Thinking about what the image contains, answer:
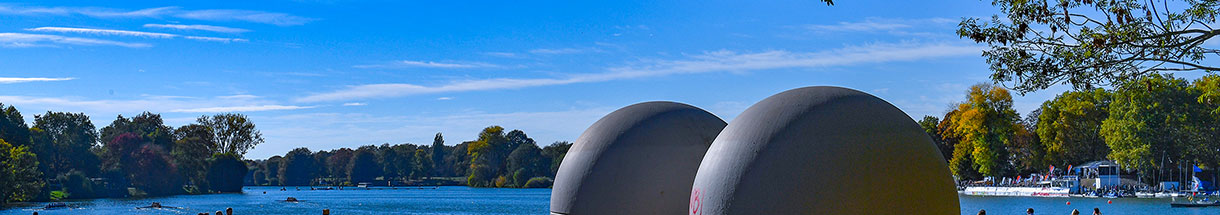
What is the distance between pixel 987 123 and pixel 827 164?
67.6 m

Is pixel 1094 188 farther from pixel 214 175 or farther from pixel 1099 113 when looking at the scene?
pixel 214 175

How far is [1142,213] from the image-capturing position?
174 feet

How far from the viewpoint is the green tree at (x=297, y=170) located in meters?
154

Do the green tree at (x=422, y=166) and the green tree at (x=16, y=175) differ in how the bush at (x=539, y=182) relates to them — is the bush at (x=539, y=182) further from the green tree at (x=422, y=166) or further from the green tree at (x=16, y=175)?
the green tree at (x=16, y=175)

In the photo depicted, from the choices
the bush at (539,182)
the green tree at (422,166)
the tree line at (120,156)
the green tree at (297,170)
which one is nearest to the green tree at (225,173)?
the tree line at (120,156)

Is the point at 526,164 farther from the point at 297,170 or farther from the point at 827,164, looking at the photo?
the point at 827,164

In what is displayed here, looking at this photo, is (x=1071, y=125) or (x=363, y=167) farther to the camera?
(x=363, y=167)

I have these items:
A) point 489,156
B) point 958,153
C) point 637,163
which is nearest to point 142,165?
point 489,156

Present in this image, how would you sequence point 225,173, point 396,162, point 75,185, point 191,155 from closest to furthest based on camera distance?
point 75,185 → point 191,155 → point 225,173 → point 396,162

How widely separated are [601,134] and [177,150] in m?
95.3

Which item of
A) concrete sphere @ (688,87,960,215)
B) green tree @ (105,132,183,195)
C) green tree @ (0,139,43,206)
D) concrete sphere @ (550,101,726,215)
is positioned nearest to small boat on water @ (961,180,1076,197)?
green tree @ (0,139,43,206)

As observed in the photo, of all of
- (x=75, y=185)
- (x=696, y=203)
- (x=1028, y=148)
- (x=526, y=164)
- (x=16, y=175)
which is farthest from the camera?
(x=526, y=164)

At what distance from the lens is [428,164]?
153m

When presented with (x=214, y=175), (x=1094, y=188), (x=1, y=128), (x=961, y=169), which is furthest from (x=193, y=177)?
(x=1094, y=188)
